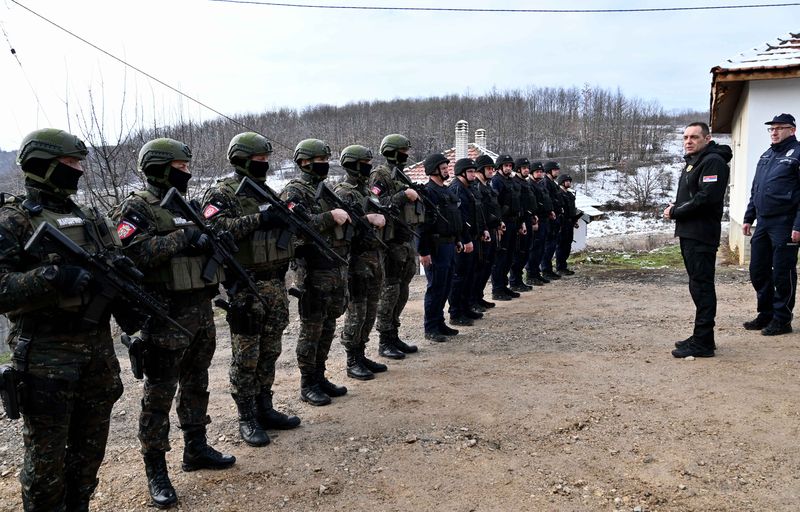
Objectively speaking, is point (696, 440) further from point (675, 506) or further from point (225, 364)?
point (225, 364)

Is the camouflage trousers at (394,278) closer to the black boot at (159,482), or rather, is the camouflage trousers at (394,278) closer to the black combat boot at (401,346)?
the black combat boot at (401,346)

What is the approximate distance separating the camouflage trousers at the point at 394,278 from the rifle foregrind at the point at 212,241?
2.53 meters

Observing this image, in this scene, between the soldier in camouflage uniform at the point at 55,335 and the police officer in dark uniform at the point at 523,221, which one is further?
the police officer in dark uniform at the point at 523,221

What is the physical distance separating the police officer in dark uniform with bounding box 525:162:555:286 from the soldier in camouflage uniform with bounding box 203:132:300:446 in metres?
6.52

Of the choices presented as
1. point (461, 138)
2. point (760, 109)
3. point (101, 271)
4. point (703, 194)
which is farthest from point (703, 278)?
point (461, 138)

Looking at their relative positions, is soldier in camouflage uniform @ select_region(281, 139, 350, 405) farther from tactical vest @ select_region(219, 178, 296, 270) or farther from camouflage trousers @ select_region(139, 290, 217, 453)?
camouflage trousers @ select_region(139, 290, 217, 453)

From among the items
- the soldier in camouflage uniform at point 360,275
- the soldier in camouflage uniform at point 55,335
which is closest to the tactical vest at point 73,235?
the soldier in camouflage uniform at point 55,335

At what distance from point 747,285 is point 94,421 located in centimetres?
955

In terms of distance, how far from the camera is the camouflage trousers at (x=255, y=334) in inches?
155

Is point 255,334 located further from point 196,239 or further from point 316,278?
point 196,239

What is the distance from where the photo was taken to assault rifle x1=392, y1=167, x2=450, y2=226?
6285 mm

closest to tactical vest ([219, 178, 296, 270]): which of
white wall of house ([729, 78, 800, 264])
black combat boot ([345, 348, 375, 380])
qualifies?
black combat boot ([345, 348, 375, 380])

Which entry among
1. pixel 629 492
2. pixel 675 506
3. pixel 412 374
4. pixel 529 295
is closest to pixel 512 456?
pixel 629 492

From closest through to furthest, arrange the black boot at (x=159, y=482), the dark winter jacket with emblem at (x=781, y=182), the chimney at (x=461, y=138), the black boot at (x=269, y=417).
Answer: the black boot at (x=159, y=482)
the black boot at (x=269, y=417)
the dark winter jacket with emblem at (x=781, y=182)
the chimney at (x=461, y=138)
